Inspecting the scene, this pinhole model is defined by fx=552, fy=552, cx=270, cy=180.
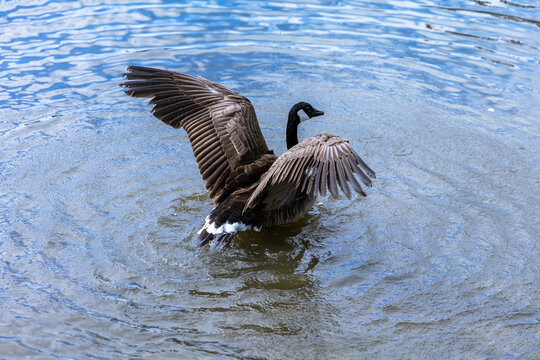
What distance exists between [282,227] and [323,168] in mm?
1715

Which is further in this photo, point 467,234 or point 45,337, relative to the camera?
point 467,234

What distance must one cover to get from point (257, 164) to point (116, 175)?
188cm

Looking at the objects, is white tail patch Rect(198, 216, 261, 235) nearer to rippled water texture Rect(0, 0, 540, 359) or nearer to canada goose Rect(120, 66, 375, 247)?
canada goose Rect(120, 66, 375, 247)

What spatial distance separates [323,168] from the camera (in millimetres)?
4398

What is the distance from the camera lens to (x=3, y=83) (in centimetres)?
848

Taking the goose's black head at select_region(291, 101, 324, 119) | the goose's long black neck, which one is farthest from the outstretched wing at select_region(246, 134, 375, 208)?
the goose's black head at select_region(291, 101, 324, 119)

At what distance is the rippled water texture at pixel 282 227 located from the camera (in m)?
4.25

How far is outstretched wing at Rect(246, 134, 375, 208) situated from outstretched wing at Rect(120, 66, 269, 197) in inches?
32.1

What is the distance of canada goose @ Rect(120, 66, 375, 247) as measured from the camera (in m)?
5.47

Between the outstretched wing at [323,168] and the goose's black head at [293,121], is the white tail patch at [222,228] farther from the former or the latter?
the goose's black head at [293,121]

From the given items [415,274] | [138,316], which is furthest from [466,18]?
[138,316]

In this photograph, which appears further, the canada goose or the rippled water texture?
the canada goose

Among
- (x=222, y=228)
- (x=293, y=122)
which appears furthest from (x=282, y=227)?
(x=293, y=122)

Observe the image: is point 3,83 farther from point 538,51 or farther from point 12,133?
point 538,51
